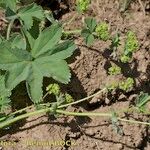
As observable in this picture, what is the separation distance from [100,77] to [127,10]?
0.61 m

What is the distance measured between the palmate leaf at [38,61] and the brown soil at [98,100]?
262 millimetres

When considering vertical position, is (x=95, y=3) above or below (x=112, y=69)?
above

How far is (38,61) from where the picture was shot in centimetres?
299

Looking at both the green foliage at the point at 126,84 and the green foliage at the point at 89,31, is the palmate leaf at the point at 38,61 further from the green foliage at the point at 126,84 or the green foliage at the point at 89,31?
the green foliage at the point at 126,84

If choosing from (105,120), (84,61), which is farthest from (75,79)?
(105,120)

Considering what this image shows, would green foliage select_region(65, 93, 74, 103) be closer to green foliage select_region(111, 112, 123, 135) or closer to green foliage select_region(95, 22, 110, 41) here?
green foliage select_region(111, 112, 123, 135)

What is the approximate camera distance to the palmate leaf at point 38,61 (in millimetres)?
2934

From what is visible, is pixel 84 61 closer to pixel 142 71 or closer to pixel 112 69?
pixel 112 69

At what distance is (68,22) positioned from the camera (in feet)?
11.2

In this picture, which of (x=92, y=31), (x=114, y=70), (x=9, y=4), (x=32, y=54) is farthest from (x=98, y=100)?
(x=9, y=4)

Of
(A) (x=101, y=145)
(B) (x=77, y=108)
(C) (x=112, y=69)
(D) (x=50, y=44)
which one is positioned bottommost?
(A) (x=101, y=145)

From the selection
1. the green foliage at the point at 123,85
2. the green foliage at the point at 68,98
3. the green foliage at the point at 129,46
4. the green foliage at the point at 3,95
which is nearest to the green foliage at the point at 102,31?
the green foliage at the point at 129,46

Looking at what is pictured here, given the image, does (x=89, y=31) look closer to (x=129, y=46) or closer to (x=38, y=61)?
(x=129, y=46)

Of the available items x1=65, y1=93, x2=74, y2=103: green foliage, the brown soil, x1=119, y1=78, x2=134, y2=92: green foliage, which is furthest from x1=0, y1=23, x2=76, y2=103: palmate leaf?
x1=119, y1=78, x2=134, y2=92: green foliage
